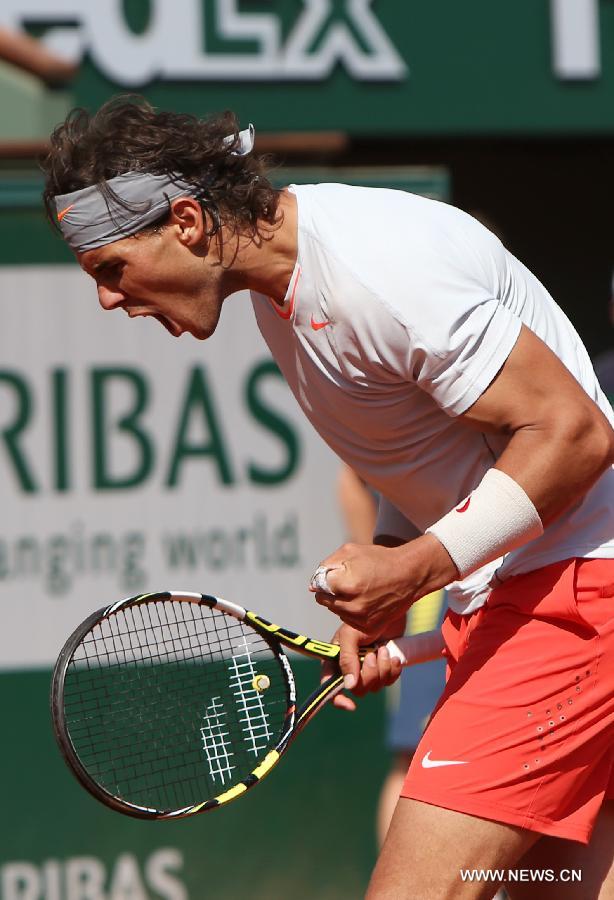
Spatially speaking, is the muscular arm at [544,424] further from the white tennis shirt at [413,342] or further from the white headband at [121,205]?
the white headband at [121,205]

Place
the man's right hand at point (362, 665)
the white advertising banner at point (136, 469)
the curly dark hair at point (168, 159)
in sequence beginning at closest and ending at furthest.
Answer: the curly dark hair at point (168, 159)
the man's right hand at point (362, 665)
the white advertising banner at point (136, 469)

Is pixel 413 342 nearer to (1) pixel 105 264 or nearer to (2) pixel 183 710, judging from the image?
(1) pixel 105 264

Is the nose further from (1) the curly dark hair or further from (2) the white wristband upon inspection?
(2) the white wristband

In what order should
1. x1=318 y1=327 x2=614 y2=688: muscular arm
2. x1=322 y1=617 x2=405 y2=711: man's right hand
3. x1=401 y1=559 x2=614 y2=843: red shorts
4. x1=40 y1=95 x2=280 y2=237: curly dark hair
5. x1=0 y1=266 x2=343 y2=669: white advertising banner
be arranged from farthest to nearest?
x1=0 y1=266 x2=343 y2=669: white advertising banner < x1=322 y1=617 x2=405 y2=711: man's right hand < x1=40 y1=95 x2=280 y2=237: curly dark hair < x1=401 y1=559 x2=614 y2=843: red shorts < x1=318 y1=327 x2=614 y2=688: muscular arm

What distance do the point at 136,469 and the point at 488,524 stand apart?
2709 mm

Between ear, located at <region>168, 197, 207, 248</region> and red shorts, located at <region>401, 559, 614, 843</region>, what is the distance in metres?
0.87

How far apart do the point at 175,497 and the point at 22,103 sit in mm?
1891

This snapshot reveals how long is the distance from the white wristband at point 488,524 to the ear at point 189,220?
68 centimetres

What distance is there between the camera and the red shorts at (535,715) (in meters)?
2.59

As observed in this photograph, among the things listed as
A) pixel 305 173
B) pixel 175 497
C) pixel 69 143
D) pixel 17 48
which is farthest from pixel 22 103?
pixel 69 143

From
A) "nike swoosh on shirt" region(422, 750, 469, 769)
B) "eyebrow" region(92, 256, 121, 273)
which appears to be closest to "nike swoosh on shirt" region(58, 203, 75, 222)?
"eyebrow" region(92, 256, 121, 273)

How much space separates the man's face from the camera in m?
2.69
